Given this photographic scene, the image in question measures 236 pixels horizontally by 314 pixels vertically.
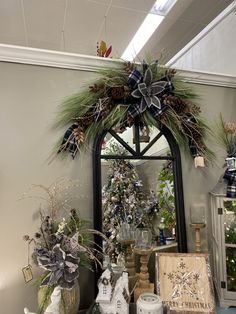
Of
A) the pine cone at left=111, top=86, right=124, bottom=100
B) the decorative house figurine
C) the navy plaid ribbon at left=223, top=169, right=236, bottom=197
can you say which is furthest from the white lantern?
the pine cone at left=111, top=86, right=124, bottom=100

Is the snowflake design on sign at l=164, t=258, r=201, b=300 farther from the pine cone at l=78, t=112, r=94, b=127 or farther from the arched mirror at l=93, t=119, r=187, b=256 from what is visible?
the pine cone at l=78, t=112, r=94, b=127

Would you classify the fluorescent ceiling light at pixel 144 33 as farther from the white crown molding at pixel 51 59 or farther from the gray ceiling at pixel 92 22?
the white crown molding at pixel 51 59

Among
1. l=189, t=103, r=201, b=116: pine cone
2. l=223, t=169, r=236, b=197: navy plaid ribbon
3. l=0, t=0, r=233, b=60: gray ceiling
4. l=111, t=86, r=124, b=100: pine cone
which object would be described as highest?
l=0, t=0, r=233, b=60: gray ceiling

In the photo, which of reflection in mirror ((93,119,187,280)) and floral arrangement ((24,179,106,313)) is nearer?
floral arrangement ((24,179,106,313))

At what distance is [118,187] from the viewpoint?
1.61 metres

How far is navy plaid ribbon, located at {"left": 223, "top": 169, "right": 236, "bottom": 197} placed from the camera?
5.34ft

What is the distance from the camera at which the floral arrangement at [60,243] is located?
1184 mm

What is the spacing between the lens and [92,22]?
9.19 feet

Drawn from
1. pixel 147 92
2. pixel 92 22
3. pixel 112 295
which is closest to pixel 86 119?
pixel 147 92

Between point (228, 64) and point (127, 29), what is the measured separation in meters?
1.35

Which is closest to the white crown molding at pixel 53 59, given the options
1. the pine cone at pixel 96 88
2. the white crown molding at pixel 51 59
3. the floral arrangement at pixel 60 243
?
the white crown molding at pixel 51 59

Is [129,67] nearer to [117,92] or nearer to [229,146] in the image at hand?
[117,92]

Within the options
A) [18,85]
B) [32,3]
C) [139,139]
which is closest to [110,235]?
[139,139]

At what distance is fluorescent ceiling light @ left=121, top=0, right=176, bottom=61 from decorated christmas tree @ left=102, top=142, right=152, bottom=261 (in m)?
1.17
